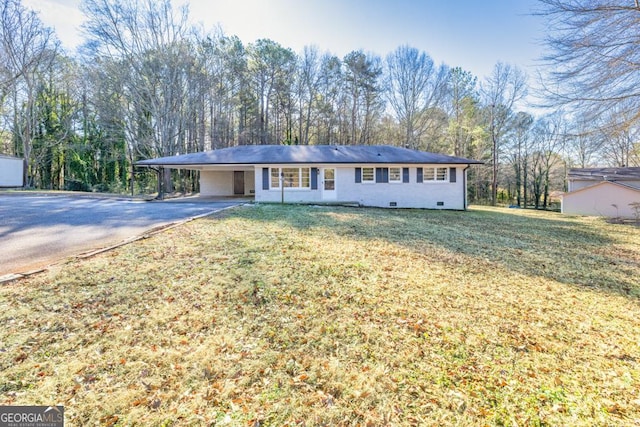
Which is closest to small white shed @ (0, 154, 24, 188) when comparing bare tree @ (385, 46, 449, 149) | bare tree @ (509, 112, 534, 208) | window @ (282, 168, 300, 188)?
window @ (282, 168, 300, 188)

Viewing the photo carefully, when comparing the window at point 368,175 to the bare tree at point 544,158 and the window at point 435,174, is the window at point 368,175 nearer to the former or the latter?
the window at point 435,174

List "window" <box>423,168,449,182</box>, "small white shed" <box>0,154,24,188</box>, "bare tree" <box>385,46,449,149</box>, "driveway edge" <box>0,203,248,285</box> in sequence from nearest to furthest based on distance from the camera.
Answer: "driveway edge" <box>0,203,248,285</box>
"window" <box>423,168,449,182</box>
"small white shed" <box>0,154,24,188</box>
"bare tree" <box>385,46,449,149</box>

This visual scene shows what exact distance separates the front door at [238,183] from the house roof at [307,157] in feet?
8.97

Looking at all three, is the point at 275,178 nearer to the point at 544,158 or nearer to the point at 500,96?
the point at 500,96

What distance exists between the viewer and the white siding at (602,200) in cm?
1725

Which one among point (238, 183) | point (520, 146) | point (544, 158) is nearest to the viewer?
point (238, 183)

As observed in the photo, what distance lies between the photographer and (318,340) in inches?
110

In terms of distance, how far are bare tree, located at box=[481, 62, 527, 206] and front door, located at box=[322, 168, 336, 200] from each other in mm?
18097

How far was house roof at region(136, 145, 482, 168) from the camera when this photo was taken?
47.6 feet

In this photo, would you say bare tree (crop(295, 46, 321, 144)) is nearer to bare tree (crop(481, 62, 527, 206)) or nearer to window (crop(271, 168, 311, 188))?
window (crop(271, 168, 311, 188))

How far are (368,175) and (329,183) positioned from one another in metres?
2.08

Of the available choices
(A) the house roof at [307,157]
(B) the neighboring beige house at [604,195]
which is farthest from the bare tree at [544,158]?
(A) the house roof at [307,157]

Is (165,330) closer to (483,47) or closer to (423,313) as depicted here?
(423,313)

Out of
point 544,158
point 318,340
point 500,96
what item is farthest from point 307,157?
point 544,158
